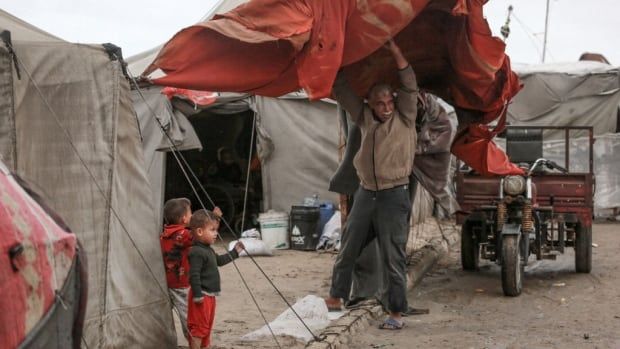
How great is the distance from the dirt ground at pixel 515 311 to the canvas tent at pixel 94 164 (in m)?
2.01

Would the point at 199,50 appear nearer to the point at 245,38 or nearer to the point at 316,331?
the point at 245,38

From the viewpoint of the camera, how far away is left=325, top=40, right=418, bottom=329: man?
25.1 feet

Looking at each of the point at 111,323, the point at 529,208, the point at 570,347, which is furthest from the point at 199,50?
the point at 529,208

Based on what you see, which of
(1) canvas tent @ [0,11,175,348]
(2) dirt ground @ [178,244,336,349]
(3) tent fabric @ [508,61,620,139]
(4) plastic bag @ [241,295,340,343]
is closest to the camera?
(1) canvas tent @ [0,11,175,348]

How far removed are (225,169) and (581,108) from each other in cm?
866

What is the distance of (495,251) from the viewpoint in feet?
33.0

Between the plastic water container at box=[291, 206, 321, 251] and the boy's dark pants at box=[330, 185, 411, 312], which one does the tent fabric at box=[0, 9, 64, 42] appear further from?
the plastic water container at box=[291, 206, 321, 251]

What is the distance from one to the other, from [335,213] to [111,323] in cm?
900

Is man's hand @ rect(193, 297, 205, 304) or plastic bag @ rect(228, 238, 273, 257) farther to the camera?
plastic bag @ rect(228, 238, 273, 257)

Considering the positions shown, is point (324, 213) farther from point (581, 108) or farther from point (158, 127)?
point (581, 108)

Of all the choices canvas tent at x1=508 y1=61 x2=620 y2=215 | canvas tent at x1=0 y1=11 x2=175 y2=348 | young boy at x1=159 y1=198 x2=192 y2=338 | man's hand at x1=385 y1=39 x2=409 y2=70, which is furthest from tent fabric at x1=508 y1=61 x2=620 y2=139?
canvas tent at x1=0 y1=11 x2=175 y2=348

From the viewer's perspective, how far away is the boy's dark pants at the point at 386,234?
769 cm

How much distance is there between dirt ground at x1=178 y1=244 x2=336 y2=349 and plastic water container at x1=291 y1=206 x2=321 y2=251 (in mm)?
225

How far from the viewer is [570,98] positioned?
21000 millimetres
